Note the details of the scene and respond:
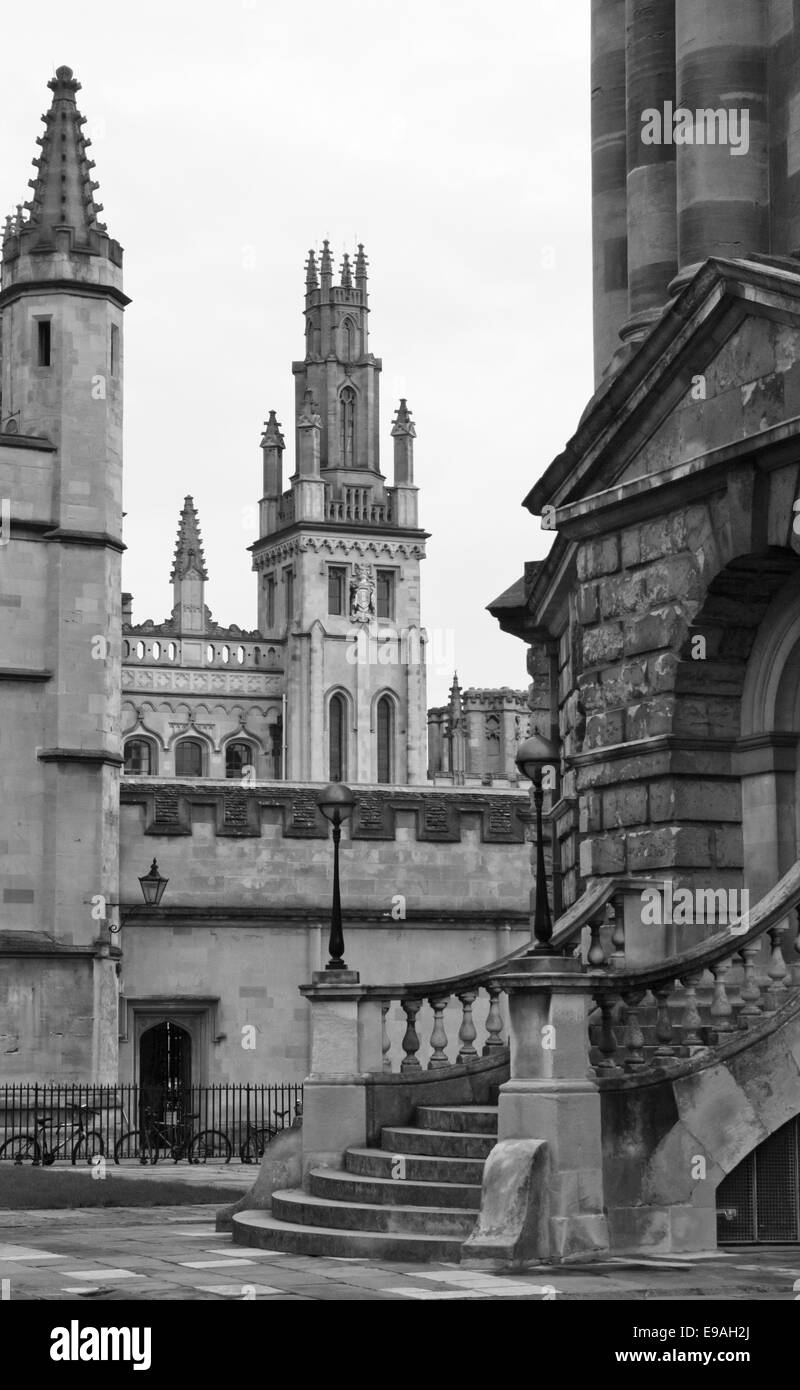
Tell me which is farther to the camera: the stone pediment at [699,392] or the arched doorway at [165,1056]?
the arched doorway at [165,1056]

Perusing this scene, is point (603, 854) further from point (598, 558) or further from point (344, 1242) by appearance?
point (344, 1242)

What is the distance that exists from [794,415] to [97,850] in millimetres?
20921

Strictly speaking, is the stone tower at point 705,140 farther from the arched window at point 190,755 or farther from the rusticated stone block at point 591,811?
the arched window at point 190,755

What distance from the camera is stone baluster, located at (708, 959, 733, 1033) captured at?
49.4 feet

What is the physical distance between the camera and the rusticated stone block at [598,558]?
18.3 meters

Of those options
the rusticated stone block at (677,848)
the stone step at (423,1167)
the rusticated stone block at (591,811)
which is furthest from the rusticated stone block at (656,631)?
the stone step at (423,1167)

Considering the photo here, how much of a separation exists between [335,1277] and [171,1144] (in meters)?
17.2

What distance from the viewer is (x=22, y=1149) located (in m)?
31.5

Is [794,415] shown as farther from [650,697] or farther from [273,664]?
[273,664]

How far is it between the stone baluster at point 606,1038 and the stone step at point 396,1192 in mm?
1084

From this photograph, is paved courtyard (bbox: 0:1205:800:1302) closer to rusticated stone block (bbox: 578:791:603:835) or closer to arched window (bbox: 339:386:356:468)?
rusticated stone block (bbox: 578:791:603:835)

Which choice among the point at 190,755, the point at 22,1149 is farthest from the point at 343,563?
the point at 22,1149
